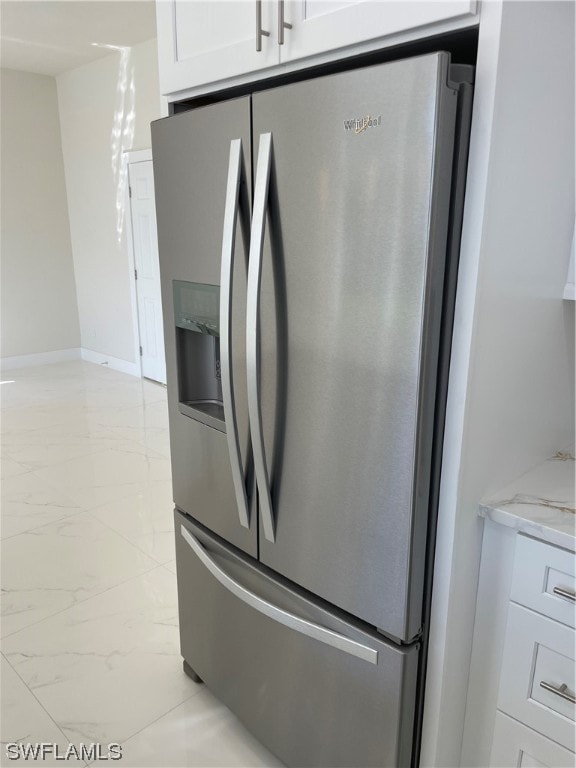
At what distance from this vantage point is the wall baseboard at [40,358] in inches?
241

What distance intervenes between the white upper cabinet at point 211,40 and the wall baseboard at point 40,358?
5.28m

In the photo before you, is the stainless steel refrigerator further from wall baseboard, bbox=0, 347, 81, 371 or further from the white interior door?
wall baseboard, bbox=0, 347, 81, 371


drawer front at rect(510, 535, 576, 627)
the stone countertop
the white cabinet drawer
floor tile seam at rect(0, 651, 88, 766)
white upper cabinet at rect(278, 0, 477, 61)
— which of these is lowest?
floor tile seam at rect(0, 651, 88, 766)

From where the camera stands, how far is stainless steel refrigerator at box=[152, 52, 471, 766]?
1020 millimetres

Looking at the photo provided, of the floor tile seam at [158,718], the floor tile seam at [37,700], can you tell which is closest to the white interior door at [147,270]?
the floor tile seam at [37,700]

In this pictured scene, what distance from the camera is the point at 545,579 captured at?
3.90 ft

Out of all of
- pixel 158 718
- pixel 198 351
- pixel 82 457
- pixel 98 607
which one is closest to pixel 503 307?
pixel 198 351

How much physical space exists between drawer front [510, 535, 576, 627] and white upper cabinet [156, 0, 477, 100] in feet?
3.22

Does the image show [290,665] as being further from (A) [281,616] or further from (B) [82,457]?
(B) [82,457]

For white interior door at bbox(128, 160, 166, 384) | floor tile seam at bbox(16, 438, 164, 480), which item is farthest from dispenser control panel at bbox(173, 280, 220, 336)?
white interior door at bbox(128, 160, 166, 384)

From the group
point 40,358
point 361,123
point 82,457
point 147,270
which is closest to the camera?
point 361,123

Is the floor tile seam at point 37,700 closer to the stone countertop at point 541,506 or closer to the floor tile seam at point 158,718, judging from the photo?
the floor tile seam at point 158,718

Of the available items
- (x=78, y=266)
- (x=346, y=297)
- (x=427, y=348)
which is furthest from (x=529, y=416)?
(x=78, y=266)

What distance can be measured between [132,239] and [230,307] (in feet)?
14.8
